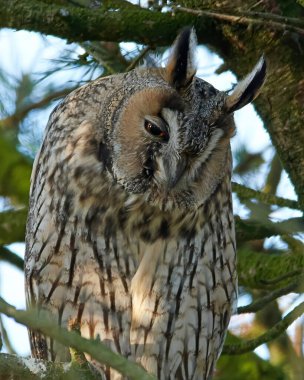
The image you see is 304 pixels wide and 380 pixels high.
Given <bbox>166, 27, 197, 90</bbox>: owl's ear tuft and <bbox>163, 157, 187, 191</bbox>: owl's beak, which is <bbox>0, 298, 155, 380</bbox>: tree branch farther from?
<bbox>166, 27, 197, 90</bbox>: owl's ear tuft

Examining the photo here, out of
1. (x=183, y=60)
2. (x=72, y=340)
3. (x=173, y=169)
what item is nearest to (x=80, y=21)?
(x=183, y=60)

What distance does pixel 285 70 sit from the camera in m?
3.16

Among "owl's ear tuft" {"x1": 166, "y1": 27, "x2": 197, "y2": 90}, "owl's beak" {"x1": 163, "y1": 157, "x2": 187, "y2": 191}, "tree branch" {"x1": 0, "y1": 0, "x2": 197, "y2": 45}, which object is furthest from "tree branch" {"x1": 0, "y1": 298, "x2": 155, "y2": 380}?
"tree branch" {"x1": 0, "y1": 0, "x2": 197, "y2": 45}

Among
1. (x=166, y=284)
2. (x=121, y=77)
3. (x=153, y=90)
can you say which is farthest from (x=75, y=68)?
(x=166, y=284)

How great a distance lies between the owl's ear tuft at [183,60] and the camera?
294 centimetres

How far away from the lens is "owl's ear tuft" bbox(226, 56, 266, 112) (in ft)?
9.68

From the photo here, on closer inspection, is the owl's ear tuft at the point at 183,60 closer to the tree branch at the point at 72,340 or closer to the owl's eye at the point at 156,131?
the owl's eye at the point at 156,131

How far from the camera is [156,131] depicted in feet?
9.34

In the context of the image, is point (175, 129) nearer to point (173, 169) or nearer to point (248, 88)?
point (173, 169)

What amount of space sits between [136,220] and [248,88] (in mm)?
568

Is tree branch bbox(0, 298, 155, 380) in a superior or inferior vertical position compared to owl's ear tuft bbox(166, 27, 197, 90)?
inferior

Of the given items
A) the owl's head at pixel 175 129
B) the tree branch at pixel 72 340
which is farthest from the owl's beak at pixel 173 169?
the tree branch at pixel 72 340

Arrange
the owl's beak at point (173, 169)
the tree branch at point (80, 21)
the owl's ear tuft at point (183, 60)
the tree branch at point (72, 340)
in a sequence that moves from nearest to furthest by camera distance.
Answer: the tree branch at point (72, 340), the owl's beak at point (173, 169), the owl's ear tuft at point (183, 60), the tree branch at point (80, 21)

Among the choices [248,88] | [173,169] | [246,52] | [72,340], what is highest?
[246,52]
